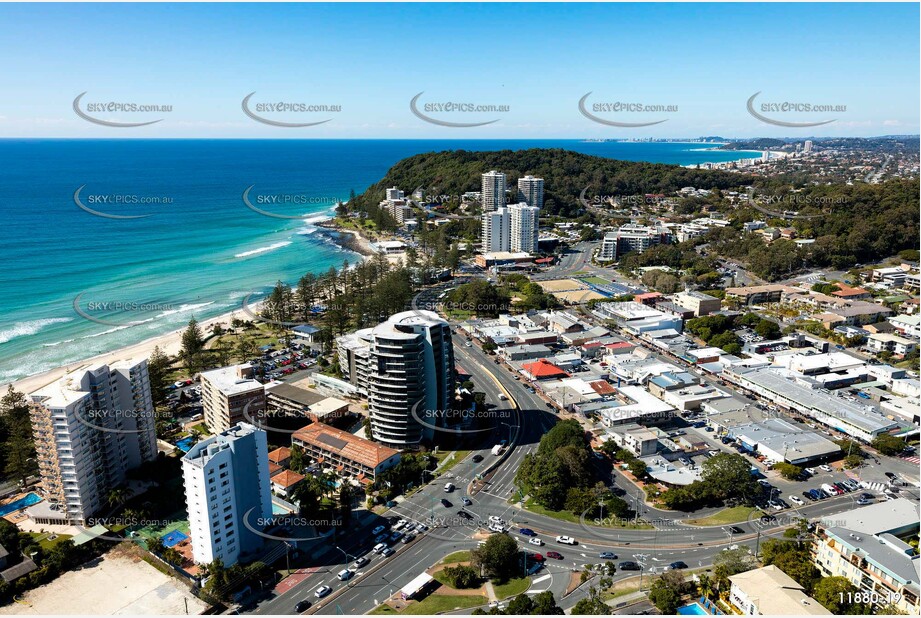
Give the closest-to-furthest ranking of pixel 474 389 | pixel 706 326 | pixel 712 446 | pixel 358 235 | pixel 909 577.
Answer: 1. pixel 909 577
2. pixel 712 446
3. pixel 474 389
4. pixel 706 326
5. pixel 358 235

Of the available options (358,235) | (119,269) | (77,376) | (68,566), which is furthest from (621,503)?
(358,235)

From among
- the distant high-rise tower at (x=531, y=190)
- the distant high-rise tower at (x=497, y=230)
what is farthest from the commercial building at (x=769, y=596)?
the distant high-rise tower at (x=531, y=190)

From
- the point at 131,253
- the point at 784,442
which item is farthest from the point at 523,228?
the point at 784,442

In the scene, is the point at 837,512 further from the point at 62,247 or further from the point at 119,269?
the point at 62,247

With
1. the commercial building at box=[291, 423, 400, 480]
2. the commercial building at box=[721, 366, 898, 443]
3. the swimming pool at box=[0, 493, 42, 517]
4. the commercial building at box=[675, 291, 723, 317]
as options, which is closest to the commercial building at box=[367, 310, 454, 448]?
the commercial building at box=[291, 423, 400, 480]

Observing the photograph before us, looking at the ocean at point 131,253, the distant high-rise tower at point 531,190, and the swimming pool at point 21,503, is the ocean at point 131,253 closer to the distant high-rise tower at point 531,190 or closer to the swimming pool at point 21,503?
the swimming pool at point 21,503

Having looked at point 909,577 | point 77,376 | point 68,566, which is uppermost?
point 77,376

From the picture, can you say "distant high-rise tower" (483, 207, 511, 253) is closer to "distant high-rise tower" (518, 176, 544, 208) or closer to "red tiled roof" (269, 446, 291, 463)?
"distant high-rise tower" (518, 176, 544, 208)
